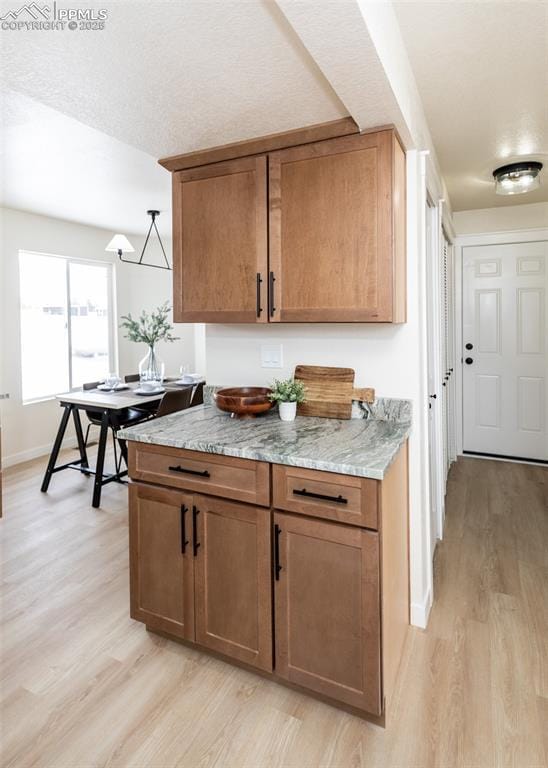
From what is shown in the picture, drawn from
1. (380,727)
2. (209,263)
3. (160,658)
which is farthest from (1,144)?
(380,727)

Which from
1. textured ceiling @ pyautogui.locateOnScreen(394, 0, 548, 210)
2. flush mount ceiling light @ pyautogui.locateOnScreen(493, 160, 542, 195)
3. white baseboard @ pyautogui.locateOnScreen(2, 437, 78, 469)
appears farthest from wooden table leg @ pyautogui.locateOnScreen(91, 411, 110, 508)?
flush mount ceiling light @ pyautogui.locateOnScreen(493, 160, 542, 195)

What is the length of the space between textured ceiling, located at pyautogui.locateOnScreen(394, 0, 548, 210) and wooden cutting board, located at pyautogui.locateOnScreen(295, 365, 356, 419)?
1.29 meters

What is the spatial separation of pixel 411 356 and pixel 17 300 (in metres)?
3.99

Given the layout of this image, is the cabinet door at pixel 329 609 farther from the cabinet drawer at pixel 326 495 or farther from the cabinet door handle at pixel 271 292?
the cabinet door handle at pixel 271 292

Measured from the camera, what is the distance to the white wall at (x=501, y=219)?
404cm

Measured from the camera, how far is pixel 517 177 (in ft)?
10.0

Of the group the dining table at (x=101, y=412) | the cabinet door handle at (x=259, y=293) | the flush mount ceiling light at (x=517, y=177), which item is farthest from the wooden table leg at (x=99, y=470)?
the flush mount ceiling light at (x=517, y=177)

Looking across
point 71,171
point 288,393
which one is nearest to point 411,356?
point 288,393

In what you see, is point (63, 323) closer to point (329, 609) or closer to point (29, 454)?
point (29, 454)

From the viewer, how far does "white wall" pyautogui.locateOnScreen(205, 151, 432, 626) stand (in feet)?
6.53

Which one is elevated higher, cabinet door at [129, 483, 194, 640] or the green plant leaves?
the green plant leaves

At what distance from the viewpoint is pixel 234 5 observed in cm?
121

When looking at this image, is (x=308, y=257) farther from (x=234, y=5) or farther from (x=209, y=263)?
(x=234, y=5)

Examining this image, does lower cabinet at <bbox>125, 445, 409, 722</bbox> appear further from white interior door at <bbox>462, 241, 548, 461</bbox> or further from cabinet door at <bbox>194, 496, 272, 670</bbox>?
white interior door at <bbox>462, 241, 548, 461</bbox>
